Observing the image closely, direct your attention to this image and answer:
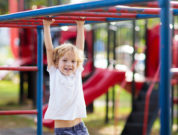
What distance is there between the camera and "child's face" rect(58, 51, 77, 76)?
7.80 feet

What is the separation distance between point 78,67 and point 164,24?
43.5 inches

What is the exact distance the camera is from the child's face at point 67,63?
238 cm

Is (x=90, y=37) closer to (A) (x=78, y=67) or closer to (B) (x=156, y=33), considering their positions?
(B) (x=156, y=33)

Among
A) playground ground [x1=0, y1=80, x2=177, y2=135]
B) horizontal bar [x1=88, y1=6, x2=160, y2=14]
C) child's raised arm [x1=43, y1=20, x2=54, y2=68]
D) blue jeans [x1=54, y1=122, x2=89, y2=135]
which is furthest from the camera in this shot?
playground ground [x1=0, y1=80, x2=177, y2=135]

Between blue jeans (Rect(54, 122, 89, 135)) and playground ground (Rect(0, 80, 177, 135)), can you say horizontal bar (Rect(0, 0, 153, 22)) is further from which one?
playground ground (Rect(0, 80, 177, 135))

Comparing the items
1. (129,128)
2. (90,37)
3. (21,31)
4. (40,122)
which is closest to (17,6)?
(21,31)

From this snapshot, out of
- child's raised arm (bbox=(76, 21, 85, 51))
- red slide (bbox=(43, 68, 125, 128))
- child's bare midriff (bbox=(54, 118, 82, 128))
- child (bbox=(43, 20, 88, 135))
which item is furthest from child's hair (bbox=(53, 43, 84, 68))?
red slide (bbox=(43, 68, 125, 128))

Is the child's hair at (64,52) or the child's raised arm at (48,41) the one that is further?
the child's hair at (64,52)

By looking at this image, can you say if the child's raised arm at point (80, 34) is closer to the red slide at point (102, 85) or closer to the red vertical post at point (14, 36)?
the red slide at point (102, 85)

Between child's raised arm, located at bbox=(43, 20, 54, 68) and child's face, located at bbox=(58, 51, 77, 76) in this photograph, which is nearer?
child's raised arm, located at bbox=(43, 20, 54, 68)

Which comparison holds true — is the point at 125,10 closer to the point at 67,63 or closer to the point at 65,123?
the point at 67,63

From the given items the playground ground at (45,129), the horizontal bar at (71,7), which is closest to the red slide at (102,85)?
the playground ground at (45,129)

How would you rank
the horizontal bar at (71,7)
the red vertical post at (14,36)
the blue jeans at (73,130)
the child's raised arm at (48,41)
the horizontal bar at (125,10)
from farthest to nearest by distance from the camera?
the red vertical post at (14,36) → the blue jeans at (73,130) → the child's raised arm at (48,41) → the horizontal bar at (125,10) → the horizontal bar at (71,7)

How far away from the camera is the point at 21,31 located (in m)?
7.98
